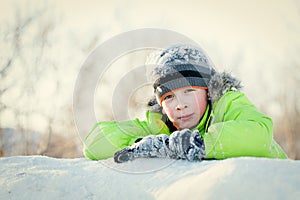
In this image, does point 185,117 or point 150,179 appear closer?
point 150,179

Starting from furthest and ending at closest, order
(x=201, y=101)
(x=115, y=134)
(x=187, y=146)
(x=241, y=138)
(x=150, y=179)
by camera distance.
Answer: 1. (x=201, y=101)
2. (x=115, y=134)
3. (x=241, y=138)
4. (x=187, y=146)
5. (x=150, y=179)

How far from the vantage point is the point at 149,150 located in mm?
1536

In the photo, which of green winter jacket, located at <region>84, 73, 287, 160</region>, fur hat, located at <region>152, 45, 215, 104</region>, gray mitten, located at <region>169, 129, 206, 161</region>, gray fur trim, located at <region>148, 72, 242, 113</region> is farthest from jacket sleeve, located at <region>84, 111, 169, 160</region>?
gray mitten, located at <region>169, 129, 206, 161</region>

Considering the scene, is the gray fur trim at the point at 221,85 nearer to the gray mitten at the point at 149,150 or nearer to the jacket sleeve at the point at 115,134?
the jacket sleeve at the point at 115,134

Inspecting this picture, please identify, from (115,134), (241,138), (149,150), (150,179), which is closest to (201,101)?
(115,134)

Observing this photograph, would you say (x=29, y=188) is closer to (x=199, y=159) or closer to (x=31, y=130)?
(x=199, y=159)

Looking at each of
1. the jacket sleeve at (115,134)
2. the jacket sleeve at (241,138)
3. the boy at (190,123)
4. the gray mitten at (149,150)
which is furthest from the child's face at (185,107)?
the gray mitten at (149,150)

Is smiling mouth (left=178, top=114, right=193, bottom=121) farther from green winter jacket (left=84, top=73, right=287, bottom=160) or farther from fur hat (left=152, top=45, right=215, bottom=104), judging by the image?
fur hat (left=152, top=45, right=215, bottom=104)

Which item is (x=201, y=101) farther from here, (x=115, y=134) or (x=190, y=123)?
(x=115, y=134)

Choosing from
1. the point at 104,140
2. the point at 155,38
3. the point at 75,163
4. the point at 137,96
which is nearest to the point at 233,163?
the point at 75,163

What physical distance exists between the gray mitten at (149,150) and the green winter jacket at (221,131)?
18cm

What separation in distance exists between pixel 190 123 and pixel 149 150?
73 cm

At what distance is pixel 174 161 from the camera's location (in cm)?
144

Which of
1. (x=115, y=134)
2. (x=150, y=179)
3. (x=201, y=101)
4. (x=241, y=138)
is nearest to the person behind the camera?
(x=150, y=179)
